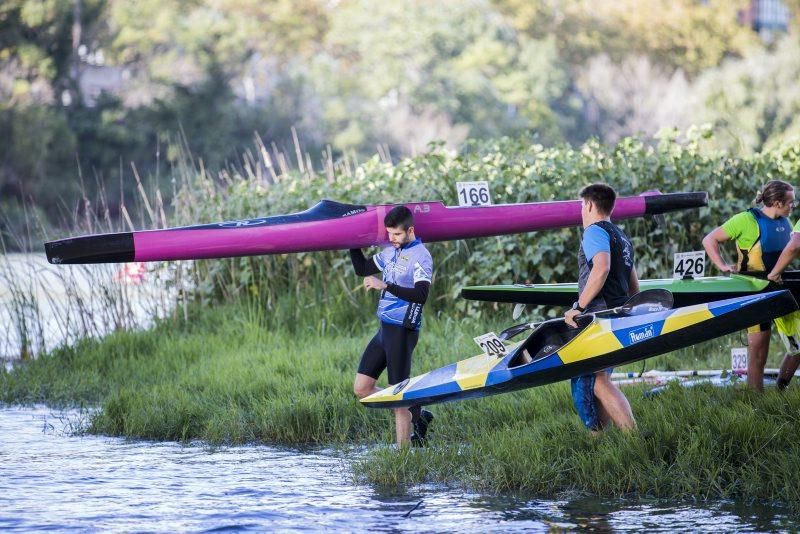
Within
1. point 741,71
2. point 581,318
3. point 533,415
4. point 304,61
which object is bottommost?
point 533,415

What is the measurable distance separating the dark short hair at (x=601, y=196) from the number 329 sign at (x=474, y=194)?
1.37m

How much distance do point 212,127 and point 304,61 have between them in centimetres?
1882

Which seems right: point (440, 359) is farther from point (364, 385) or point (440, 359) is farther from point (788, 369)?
point (788, 369)

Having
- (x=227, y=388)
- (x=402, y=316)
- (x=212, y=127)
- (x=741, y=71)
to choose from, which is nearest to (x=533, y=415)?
(x=402, y=316)

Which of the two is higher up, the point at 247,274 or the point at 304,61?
the point at 304,61

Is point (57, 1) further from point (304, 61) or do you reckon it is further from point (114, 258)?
point (114, 258)

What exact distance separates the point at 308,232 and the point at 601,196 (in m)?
2.02

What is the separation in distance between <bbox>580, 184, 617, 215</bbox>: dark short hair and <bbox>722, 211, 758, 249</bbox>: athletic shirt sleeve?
1.56 metres

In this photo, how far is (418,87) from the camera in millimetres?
56344

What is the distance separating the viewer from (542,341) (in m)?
7.14

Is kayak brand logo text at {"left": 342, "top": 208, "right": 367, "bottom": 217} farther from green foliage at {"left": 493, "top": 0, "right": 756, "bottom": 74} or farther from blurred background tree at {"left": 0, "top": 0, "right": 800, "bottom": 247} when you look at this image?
green foliage at {"left": 493, "top": 0, "right": 756, "bottom": 74}

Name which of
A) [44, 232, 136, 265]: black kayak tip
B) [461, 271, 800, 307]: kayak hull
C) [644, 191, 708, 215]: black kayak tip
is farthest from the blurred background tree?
[44, 232, 136, 265]: black kayak tip

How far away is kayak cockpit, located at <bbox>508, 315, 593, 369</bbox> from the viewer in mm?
7031

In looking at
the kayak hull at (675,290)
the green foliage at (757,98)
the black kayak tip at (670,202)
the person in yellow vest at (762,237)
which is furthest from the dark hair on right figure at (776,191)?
the green foliage at (757,98)
